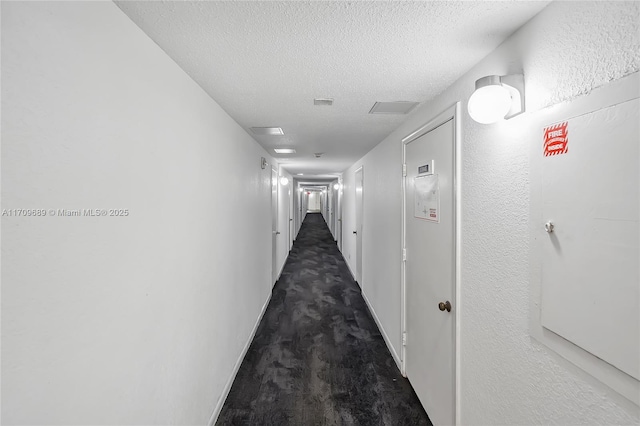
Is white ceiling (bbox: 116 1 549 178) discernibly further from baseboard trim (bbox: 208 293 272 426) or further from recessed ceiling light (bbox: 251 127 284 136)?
baseboard trim (bbox: 208 293 272 426)

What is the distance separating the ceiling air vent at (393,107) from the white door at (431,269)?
24cm

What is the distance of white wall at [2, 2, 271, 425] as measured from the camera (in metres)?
0.64

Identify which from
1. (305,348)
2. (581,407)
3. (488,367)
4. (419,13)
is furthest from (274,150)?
(581,407)

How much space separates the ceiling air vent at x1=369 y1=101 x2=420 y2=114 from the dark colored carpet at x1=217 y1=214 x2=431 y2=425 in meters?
2.27

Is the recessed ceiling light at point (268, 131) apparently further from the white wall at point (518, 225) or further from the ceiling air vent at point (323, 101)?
the white wall at point (518, 225)

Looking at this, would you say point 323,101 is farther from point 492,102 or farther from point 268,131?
point 492,102

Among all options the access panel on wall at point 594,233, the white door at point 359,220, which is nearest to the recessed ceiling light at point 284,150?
the white door at point 359,220

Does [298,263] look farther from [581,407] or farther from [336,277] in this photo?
[581,407]

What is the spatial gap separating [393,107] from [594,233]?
1.52m

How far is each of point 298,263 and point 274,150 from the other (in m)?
3.35

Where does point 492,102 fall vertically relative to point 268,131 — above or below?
below

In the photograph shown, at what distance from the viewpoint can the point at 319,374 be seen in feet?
8.01

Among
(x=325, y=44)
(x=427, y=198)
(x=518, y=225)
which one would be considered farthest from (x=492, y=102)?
(x=427, y=198)

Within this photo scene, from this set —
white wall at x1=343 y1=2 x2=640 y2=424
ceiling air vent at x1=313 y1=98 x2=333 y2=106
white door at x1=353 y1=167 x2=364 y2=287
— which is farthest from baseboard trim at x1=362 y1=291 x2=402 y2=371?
ceiling air vent at x1=313 y1=98 x2=333 y2=106
